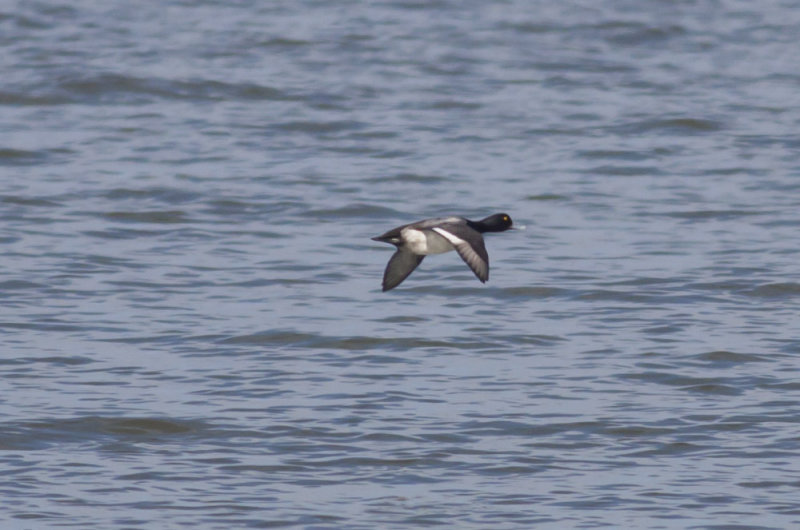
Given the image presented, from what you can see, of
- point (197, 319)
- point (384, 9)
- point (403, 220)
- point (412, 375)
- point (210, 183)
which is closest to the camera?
point (412, 375)

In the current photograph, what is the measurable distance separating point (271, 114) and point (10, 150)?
326 cm

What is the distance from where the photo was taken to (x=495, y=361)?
10.6 m

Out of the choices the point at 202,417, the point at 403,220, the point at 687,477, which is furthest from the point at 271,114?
the point at 687,477

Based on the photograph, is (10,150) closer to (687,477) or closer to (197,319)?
(197,319)

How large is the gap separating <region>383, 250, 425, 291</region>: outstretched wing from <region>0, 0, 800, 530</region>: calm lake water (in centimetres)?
71

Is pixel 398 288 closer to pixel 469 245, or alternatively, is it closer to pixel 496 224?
pixel 496 224

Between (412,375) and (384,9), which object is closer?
(412,375)

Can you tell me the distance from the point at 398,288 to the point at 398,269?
2.96 meters

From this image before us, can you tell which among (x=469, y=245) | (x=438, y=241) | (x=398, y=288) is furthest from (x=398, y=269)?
(x=398, y=288)

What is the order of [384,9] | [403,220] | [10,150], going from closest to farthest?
[403,220] < [10,150] < [384,9]

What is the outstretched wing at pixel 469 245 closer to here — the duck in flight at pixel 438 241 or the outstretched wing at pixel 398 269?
the duck in flight at pixel 438 241

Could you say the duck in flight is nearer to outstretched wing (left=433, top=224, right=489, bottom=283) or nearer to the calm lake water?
outstretched wing (left=433, top=224, right=489, bottom=283)

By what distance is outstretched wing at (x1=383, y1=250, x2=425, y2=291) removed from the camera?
9570 mm

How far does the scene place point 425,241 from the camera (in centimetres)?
940
